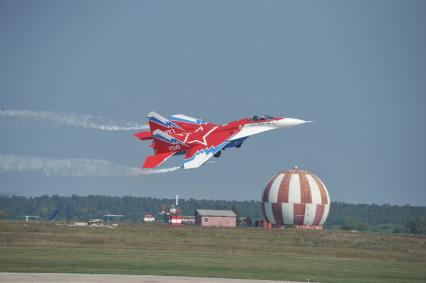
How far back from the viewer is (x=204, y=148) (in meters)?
76.6

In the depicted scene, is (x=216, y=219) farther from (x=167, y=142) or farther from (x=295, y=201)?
(x=167, y=142)

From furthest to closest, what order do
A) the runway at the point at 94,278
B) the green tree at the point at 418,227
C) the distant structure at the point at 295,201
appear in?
the green tree at the point at 418,227, the distant structure at the point at 295,201, the runway at the point at 94,278

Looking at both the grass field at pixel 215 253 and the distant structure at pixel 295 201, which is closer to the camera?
the grass field at pixel 215 253

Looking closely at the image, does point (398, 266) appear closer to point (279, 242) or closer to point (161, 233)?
point (279, 242)

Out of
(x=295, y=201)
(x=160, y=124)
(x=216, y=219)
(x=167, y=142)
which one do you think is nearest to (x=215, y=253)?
(x=167, y=142)

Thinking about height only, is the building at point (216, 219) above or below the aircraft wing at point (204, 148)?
below

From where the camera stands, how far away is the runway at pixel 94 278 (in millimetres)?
61000

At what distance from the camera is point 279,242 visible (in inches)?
4286

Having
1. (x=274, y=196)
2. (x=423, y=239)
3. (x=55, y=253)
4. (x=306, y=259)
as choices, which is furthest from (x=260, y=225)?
(x=55, y=253)

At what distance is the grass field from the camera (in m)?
75.8

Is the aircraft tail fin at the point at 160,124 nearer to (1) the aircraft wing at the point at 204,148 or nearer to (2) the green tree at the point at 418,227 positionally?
(1) the aircraft wing at the point at 204,148

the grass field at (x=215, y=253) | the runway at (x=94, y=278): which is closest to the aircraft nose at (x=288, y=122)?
the grass field at (x=215, y=253)

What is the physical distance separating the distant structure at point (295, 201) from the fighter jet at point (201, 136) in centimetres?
7603

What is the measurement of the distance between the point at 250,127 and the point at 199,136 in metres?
5.33
